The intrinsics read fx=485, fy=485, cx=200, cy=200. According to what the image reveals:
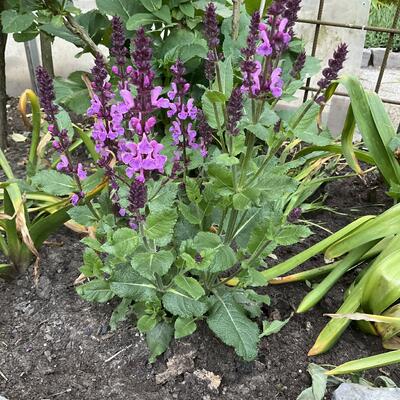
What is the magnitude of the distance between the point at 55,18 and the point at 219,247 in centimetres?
114

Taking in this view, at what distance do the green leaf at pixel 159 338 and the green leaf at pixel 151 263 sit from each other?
36 cm

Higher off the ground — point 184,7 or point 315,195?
point 184,7

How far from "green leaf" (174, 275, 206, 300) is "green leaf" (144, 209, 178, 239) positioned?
0.60 ft

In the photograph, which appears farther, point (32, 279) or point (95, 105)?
point (32, 279)

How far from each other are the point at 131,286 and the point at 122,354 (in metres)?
0.29

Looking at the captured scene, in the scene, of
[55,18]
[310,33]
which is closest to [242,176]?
[55,18]

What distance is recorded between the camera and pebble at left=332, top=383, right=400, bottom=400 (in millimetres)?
1351

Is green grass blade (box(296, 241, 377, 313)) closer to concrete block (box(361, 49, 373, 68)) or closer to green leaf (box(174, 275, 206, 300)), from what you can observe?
green leaf (box(174, 275, 206, 300))

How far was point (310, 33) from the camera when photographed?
322cm

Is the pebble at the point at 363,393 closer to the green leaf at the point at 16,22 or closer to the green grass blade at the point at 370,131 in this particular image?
the green grass blade at the point at 370,131

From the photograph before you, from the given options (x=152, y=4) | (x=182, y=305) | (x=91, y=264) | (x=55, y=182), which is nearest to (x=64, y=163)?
(x=55, y=182)

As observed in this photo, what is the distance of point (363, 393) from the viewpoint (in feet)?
4.47

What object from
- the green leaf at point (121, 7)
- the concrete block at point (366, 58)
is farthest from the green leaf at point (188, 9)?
the concrete block at point (366, 58)

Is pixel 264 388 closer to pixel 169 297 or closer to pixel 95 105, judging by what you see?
pixel 169 297
